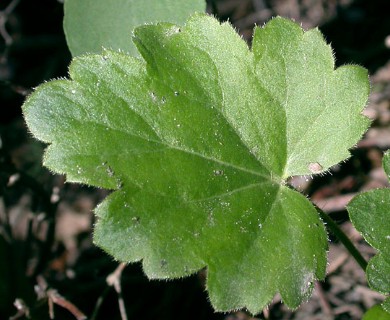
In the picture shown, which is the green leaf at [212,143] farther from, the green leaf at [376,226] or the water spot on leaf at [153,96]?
the green leaf at [376,226]

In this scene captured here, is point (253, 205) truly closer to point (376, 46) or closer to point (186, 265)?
point (186, 265)

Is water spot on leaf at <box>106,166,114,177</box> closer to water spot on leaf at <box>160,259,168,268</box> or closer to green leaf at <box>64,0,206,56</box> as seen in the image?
water spot on leaf at <box>160,259,168,268</box>

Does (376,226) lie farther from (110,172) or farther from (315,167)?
(110,172)

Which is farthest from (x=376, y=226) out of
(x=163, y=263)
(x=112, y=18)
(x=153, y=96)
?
(x=112, y=18)

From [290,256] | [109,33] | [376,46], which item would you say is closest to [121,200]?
[290,256]

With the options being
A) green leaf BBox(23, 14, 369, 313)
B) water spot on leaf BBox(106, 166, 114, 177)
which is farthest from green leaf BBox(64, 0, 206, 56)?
water spot on leaf BBox(106, 166, 114, 177)

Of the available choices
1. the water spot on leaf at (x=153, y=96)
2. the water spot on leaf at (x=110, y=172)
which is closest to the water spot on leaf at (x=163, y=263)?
the water spot on leaf at (x=110, y=172)
